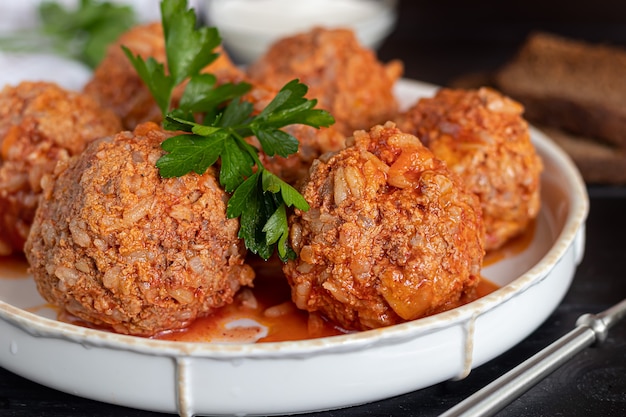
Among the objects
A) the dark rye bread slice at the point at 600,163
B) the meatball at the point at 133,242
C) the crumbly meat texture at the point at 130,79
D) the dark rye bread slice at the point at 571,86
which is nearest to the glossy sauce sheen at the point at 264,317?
the meatball at the point at 133,242

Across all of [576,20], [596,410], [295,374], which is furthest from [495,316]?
[576,20]

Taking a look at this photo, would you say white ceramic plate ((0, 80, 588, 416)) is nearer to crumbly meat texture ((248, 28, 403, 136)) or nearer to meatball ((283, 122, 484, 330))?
meatball ((283, 122, 484, 330))

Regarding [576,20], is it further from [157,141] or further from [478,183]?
[157,141]

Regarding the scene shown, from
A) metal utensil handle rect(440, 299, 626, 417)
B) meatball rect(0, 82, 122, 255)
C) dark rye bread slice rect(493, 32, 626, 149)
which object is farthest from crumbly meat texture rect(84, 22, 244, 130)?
dark rye bread slice rect(493, 32, 626, 149)

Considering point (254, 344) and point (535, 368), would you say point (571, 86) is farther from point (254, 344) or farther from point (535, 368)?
point (254, 344)

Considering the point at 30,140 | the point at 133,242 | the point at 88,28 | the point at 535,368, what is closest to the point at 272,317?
the point at 133,242

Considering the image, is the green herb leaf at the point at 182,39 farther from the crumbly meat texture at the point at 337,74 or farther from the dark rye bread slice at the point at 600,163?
the dark rye bread slice at the point at 600,163
